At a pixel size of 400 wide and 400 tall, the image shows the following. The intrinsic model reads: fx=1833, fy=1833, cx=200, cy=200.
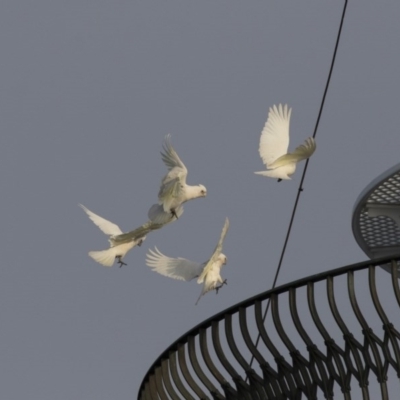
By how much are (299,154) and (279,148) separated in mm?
1114

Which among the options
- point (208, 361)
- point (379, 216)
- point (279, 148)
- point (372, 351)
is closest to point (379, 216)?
point (379, 216)

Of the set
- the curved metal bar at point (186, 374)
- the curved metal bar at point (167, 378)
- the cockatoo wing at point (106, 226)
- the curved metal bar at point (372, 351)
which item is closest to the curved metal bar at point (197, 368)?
the curved metal bar at point (186, 374)

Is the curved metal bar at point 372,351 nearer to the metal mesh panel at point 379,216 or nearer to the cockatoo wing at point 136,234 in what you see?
the metal mesh panel at point 379,216

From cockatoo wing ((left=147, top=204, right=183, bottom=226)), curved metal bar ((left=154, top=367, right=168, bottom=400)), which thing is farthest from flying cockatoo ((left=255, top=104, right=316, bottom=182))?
curved metal bar ((left=154, top=367, right=168, bottom=400))

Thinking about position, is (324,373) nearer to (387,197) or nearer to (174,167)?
(387,197)

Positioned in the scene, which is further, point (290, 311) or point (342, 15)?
point (342, 15)

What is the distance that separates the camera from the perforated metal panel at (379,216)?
1703 centimetres

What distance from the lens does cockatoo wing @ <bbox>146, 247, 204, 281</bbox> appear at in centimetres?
2242

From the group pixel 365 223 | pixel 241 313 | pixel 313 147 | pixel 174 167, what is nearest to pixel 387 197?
pixel 365 223

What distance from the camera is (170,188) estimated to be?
72.7 feet

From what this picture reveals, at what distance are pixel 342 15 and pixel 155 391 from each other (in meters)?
4.87

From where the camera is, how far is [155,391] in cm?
1675

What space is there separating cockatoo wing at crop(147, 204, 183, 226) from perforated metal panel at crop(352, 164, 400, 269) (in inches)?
148

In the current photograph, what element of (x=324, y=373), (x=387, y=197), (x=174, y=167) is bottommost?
(x=324, y=373)
